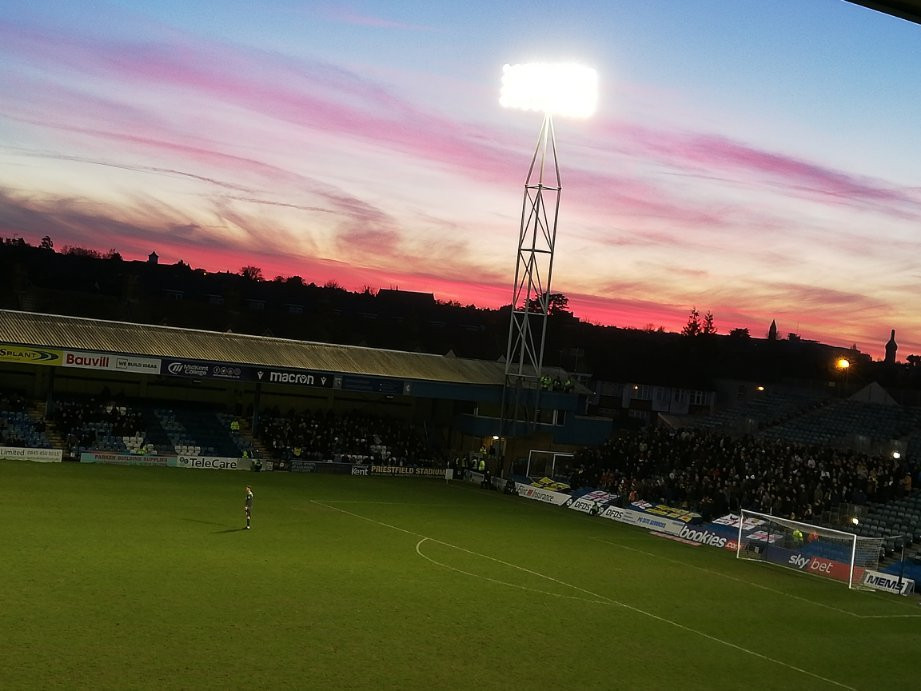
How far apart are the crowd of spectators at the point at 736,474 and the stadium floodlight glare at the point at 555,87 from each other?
58.9 ft

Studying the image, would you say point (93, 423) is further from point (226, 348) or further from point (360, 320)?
point (360, 320)

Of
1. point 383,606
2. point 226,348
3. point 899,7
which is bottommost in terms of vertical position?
point 383,606

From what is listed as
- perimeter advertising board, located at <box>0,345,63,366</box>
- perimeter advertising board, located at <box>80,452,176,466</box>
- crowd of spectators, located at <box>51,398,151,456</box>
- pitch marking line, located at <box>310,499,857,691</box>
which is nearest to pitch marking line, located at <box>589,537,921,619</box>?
pitch marking line, located at <box>310,499,857,691</box>

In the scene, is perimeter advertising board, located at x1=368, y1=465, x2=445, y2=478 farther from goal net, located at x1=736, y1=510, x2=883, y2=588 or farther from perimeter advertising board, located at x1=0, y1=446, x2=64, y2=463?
goal net, located at x1=736, y1=510, x2=883, y2=588

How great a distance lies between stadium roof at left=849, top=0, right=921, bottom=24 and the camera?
3615 mm

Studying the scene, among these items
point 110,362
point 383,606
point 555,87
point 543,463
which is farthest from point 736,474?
point 110,362

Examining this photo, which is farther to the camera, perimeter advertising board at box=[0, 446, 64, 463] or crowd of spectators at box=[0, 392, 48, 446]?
crowd of spectators at box=[0, 392, 48, 446]

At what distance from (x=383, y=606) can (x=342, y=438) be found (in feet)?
96.2

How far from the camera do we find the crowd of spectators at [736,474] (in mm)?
38312

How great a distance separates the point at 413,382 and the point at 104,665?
3647cm

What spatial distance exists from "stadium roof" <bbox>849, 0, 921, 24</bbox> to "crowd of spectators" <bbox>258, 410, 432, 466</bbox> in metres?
44.2

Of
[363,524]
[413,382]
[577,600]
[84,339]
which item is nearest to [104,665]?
[577,600]

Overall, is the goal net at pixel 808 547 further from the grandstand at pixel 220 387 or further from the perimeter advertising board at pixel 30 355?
the perimeter advertising board at pixel 30 355

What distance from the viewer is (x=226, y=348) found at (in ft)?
158
